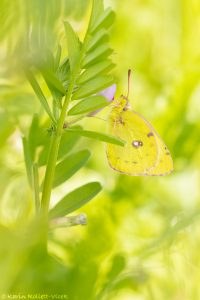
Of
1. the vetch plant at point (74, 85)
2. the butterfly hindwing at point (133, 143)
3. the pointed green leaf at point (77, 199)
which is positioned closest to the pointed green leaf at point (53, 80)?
the vetch plant at point (74, 85)

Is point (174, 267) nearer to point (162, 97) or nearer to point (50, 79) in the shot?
point (50, 79)

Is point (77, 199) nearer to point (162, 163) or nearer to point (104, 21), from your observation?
point (104, 21)

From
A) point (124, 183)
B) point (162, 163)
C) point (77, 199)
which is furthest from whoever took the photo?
point (124, 183)


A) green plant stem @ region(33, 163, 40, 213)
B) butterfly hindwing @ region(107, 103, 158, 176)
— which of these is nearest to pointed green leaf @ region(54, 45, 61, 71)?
green plant stem @ region(33, 163, 40, 213)

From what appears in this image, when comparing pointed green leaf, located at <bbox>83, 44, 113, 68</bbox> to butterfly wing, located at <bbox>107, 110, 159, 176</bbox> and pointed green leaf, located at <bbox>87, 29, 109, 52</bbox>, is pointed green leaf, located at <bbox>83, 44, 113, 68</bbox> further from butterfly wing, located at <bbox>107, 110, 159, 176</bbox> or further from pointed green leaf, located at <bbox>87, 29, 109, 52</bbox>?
butterfly wing, located at <bbox>107, 110, 159, 176</bbox>

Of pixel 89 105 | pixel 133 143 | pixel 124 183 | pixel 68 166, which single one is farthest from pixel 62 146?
pixel 124 183

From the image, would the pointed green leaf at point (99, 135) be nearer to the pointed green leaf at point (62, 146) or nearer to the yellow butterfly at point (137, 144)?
the pointed green leaf at point (62, 146)
